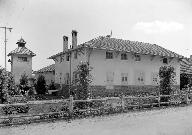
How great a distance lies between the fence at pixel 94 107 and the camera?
14172 millimetres

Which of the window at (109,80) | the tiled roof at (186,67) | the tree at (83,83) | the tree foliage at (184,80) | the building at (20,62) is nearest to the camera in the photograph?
the tree at (83,83)

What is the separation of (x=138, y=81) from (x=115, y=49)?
5.72m

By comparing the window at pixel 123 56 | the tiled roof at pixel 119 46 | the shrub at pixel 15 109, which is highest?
the tiled roof at pixel 119 46

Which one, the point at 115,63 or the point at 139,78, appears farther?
the point at 139,78

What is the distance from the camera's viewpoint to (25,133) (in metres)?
11.8

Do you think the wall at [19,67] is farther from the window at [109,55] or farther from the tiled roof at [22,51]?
the window at [109,55]

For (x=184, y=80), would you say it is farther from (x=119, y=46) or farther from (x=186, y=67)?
(x=119, y=46)

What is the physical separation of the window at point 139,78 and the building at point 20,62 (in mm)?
18065

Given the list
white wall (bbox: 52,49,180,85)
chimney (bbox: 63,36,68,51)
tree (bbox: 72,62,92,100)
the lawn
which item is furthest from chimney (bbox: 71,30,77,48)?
the lawn

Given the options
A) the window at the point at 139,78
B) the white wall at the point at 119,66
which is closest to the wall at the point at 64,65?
the white wall at the point at 119,66

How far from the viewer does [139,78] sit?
110ft

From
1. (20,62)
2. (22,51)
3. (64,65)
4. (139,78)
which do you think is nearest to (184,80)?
(139,78)

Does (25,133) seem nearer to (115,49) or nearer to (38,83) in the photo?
(115,49)

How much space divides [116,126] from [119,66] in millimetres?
18877
